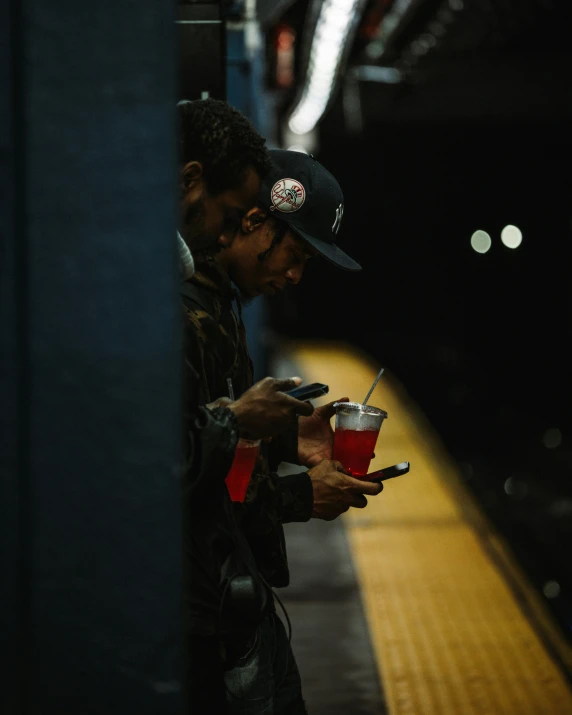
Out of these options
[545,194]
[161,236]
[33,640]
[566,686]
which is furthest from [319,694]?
[545,194]

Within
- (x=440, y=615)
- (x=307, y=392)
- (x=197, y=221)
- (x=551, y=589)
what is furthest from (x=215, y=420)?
(x=551, y=589)

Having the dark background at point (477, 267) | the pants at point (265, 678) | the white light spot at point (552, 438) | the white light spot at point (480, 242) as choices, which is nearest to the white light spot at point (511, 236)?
the dark background at point (477, 267)

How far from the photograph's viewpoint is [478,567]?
584 centimetres

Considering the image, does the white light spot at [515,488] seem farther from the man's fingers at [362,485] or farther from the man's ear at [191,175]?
the man's ear at [191,175]

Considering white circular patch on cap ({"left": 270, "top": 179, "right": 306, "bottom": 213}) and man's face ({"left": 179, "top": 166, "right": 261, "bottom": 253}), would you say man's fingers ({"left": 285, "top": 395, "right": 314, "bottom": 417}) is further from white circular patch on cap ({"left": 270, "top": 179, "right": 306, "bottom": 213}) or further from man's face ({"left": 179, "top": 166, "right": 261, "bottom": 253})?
white circular patch on cap ({"left": 270, "top": 179, "right": 306, "bottom": 213})

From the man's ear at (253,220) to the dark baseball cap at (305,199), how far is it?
0.02 m

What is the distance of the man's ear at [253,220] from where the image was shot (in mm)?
2350

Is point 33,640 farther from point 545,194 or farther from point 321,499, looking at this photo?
point 545,194

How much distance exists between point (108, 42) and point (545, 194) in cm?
2755

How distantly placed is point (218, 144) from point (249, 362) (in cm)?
58

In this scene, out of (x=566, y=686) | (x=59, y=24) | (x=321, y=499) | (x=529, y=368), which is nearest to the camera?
(x=59, y=24)

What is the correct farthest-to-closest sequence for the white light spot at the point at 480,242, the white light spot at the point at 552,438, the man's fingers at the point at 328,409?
the white light spot at the point at 480,242
the white light spot at the point at 552,438
the man's fingers at the point at 328,409

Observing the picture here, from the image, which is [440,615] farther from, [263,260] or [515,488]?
[515,488]

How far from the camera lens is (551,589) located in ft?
21.0
